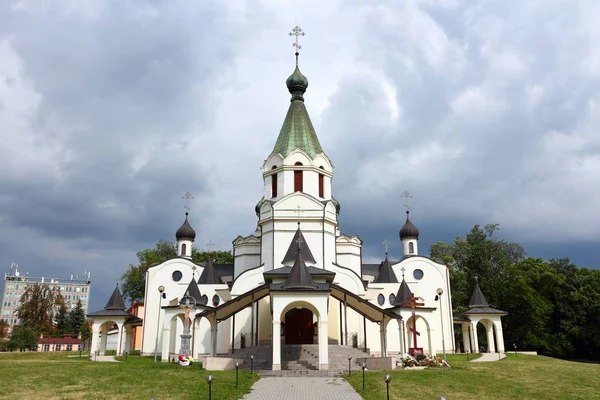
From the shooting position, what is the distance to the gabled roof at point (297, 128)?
32.4 m

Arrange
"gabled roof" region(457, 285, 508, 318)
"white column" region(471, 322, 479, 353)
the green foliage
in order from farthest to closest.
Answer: the green foliage, "white column" region(471, 322, 479, 353), "gabled roof" region(457, 285, 508, 318)

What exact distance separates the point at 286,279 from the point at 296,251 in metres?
4.07

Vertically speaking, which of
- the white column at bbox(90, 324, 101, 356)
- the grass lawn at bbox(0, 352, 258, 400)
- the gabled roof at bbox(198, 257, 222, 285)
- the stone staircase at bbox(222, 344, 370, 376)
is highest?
the gabled roof at bbox(198, 257, 222, 285)

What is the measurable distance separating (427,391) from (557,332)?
30582 mm

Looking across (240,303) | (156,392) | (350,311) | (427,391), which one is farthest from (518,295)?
(156,392)

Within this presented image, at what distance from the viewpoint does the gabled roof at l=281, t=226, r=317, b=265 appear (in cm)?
2775

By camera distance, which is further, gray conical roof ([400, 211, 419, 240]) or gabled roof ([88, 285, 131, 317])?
gray conical roof ([400, 211, 419, 240])

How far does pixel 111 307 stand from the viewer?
3291 centimetres

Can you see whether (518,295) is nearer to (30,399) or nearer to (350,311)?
(350,311)

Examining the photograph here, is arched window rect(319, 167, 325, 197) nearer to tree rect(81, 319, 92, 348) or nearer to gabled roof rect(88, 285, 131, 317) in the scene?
gabled roof rect(88, 285, 131, 317)

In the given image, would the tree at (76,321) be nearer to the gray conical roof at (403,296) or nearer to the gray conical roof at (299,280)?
the gray conical roof at (403,296)

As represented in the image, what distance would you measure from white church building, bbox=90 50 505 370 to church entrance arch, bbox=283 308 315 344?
2.1 inches

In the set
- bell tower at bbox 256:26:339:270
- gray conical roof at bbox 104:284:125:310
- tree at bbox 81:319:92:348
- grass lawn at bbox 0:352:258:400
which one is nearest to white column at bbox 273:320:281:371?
grass lawn at bbox 0:352:258:400

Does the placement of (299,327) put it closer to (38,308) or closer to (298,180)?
(298,180)
